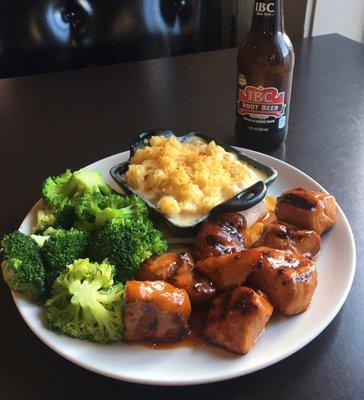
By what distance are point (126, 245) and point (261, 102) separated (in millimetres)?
712

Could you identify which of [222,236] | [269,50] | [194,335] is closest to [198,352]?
[194,335]

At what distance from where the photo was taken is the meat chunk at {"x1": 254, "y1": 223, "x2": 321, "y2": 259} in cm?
116

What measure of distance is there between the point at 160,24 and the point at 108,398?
92.8 inches

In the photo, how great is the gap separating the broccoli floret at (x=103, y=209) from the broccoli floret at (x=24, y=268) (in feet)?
0.57

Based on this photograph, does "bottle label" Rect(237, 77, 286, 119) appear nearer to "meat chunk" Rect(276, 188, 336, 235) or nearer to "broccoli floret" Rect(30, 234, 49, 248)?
"meat chunk" Rect(276, 188, 336, 235)

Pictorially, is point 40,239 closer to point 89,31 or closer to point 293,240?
point 293,240

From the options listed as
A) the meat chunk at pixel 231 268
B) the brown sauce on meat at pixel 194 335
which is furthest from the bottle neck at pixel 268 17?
the brown sauce on meat at pixel 194 335

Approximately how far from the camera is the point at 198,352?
0.96 m

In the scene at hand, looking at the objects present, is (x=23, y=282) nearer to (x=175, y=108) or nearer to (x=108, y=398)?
(x=108, y=398)

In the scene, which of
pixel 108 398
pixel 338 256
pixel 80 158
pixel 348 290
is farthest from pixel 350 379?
pixel 80 158

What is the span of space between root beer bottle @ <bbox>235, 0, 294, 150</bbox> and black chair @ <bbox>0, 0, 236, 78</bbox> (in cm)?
138

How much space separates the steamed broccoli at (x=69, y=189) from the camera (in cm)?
129

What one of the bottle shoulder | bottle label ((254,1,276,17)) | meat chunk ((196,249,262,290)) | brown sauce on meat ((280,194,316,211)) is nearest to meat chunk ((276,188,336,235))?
brown sauce on meat ((280,194,316,211))

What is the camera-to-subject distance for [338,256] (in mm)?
1164
